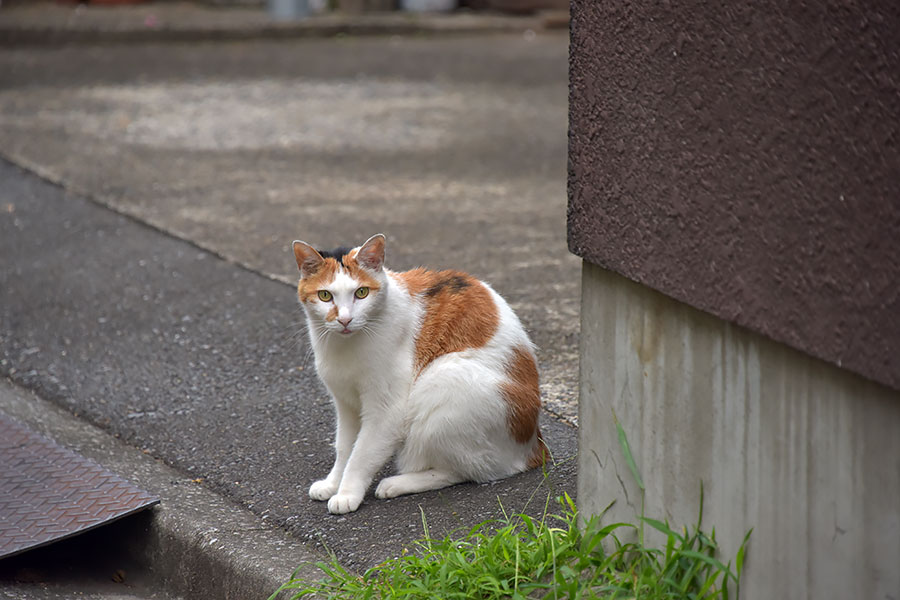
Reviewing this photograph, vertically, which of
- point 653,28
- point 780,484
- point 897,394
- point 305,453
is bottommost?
point 305,453

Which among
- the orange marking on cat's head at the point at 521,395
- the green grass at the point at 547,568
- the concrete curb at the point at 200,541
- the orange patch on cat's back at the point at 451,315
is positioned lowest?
the concrete curb at the point at 200,541

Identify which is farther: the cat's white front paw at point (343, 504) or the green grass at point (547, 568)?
the cat's white front paw at point (343, 504)

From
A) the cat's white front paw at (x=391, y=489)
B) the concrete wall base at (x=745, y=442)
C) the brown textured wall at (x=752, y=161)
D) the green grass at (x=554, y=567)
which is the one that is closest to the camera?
the brown textured wall at (x=752, y=161)

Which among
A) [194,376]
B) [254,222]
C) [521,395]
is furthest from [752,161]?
[254,222]

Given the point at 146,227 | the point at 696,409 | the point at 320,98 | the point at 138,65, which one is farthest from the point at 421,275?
the point at 138,65

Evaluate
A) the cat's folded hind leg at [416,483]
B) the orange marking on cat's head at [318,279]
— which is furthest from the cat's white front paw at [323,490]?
the orange marking on cat's head at [318,279]

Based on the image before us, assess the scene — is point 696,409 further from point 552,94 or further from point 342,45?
point 342,45

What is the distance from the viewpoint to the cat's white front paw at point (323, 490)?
3.14 meters

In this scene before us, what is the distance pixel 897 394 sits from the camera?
1825 mm

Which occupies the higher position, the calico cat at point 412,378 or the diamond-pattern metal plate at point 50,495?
the calico cat at point 412,378

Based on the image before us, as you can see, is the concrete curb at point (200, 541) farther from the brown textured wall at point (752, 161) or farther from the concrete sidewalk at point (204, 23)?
the concrete sidewalk at point (204, 23)

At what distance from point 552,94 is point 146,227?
409cm

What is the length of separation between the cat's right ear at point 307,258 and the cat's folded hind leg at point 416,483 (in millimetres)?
646

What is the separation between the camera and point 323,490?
3.14 m
